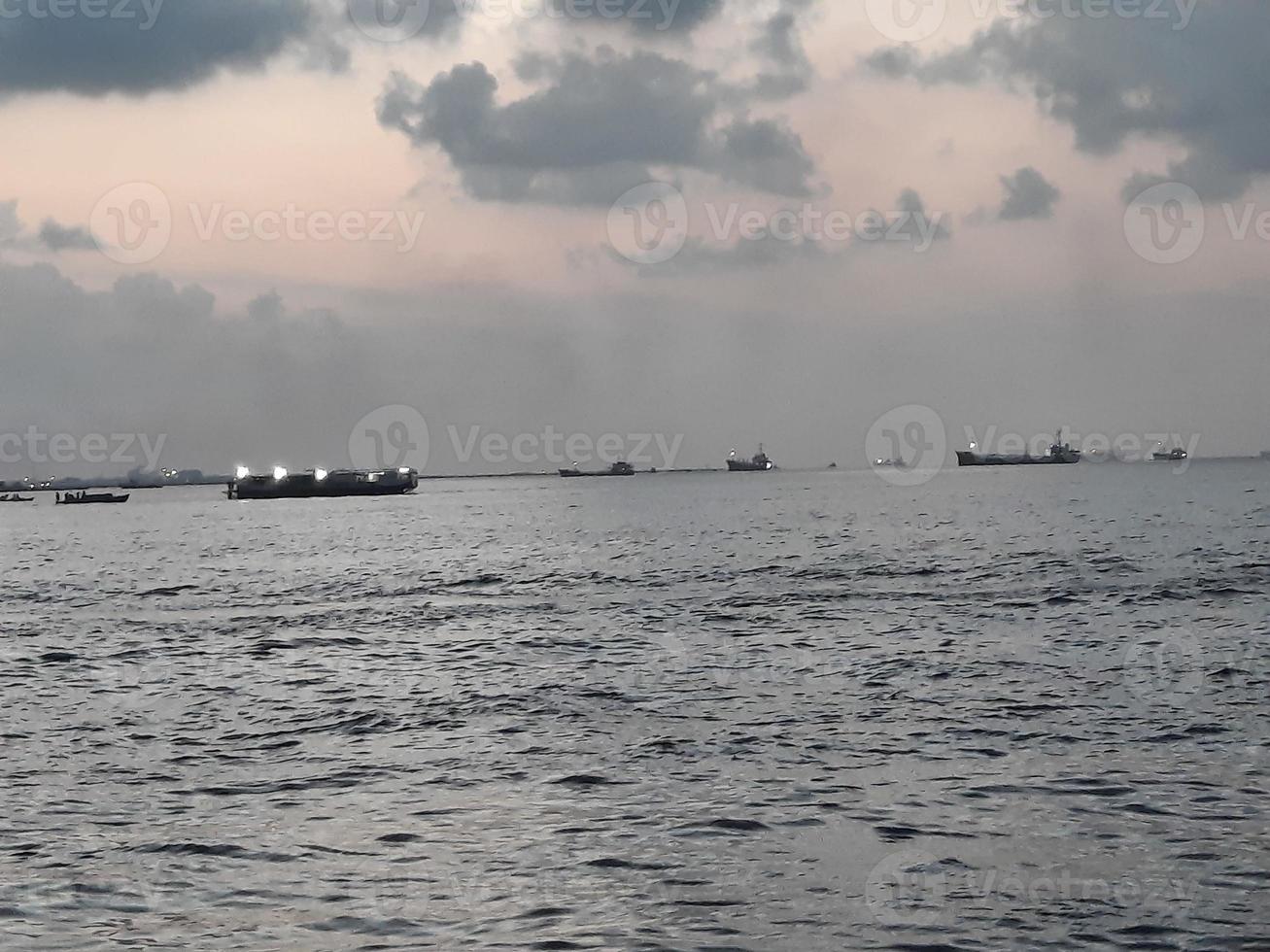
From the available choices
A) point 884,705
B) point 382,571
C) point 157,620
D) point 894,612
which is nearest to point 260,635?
point 157,620

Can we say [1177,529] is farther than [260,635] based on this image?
Yes

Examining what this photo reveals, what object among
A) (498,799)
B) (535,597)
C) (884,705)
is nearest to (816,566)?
(535,597)

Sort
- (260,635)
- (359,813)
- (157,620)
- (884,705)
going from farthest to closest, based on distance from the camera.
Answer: (157,620)
(260,635)
(884,705)
(359,813)

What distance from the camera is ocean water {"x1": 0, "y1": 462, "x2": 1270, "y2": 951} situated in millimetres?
14281

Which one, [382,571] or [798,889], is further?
[382,571]

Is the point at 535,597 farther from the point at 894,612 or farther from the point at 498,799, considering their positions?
the point at 498,799

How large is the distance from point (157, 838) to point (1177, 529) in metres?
92.3

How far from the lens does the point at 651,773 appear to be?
2159 centimetres

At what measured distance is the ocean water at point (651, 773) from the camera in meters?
14.3

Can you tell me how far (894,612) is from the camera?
4691 centimetres

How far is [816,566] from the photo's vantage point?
233 ft

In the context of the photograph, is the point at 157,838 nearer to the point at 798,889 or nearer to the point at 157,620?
the point at 798,889

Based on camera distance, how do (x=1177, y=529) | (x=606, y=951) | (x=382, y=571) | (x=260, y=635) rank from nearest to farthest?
(x=606, y=951) → (x=260, y=635) → (x=382, y=571) → (x=1177, y=529)

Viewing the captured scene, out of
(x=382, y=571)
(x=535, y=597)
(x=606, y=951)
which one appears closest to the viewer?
(x=606, y=951)
